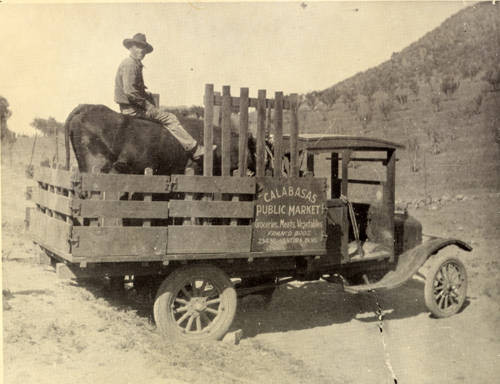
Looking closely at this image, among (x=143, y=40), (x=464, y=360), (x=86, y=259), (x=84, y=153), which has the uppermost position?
(x=143, y=40)

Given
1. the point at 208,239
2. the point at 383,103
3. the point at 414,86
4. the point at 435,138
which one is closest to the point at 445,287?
the point at 208,239

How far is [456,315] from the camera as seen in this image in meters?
7.15

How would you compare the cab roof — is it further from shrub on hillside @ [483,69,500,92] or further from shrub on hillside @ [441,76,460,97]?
shrub on hillside @ [441,76,460,97]

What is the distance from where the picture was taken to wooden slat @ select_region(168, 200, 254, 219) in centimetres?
503

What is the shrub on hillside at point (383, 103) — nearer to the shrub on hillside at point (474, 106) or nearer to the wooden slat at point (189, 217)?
the shrub on hillside at point (474, 106)

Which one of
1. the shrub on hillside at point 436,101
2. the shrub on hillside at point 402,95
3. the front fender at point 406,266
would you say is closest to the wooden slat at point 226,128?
the front fender at point 406,266

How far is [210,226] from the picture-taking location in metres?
5.15

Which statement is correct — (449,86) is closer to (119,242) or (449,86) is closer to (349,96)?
(349,96)

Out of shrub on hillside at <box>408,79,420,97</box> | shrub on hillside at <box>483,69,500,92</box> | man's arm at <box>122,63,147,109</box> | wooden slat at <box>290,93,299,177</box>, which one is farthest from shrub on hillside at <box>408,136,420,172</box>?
man's arm at <box>122,63,147,109</box>

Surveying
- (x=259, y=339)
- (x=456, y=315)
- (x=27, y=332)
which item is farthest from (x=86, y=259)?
(x=456, y=315)

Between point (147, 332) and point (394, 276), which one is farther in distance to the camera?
point (394, 276)

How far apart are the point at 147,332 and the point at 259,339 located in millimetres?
1405

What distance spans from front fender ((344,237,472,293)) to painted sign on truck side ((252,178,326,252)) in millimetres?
1100

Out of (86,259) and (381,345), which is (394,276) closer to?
(381,345)
